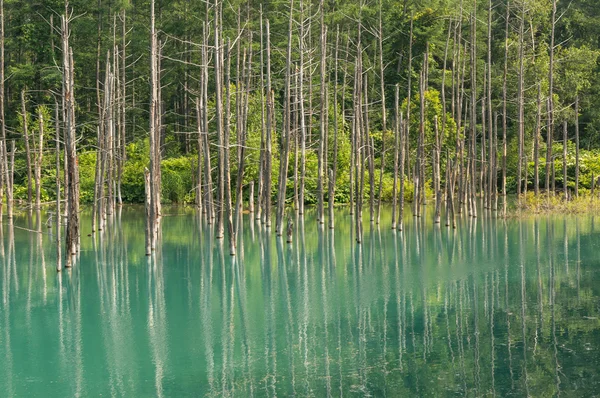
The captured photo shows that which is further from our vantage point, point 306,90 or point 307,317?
point 306,90

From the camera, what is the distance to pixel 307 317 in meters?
15.9

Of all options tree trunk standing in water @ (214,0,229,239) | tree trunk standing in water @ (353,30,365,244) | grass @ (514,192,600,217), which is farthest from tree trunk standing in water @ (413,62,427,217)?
tree trunk standing in water @ (214,0,229,239)

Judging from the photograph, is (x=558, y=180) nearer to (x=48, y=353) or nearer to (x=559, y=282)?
(x=559, y=282)

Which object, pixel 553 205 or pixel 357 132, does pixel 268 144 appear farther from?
pixel 553 205

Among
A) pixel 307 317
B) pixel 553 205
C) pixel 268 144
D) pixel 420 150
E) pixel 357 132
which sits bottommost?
pixel 307 317

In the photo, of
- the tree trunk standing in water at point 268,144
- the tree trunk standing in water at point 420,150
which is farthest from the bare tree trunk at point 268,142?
the tree trunk standing in water at point 420,150

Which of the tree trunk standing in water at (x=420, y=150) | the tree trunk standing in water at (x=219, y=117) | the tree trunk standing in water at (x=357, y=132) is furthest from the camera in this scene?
the tree trunk standing in water at (x=420, y=150)

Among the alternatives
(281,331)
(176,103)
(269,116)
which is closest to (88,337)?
(281,331)

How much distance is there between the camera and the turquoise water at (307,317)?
1205cm

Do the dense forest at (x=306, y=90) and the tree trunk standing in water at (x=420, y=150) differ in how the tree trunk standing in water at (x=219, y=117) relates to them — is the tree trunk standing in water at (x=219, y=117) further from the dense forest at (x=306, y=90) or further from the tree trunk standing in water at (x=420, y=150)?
the dense forest at (x=306, y=90)

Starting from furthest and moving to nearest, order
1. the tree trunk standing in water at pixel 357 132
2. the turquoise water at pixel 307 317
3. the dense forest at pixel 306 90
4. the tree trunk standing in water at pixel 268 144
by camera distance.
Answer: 1. the dense forest at pixel 306 90
2. the tree trunk standing in water at pixel 357 132
3. the tree trunk standing in water at pixel 268 144
4. the turquoise water at pixel 307 317

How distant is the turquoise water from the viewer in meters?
12.0

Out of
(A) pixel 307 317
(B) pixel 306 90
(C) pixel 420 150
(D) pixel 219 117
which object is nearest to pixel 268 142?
(D) pixel 219 117

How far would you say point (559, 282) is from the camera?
19.1 meters
